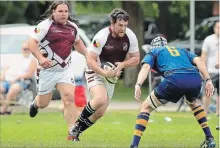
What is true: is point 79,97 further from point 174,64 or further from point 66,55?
point 174,64

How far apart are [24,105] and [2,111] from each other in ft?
2.76

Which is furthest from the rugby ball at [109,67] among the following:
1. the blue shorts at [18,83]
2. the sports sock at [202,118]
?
the blue shorts at [18,83]

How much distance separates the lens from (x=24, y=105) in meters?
19.8

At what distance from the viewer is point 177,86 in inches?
416

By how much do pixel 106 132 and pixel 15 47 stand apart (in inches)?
341

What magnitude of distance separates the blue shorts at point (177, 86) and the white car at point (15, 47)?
1048 cm

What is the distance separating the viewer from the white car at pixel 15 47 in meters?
21.2

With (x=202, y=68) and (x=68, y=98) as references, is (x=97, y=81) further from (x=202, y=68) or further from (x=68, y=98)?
(x=202, y=68)

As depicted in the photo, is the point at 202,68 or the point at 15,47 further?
the point at 15,47

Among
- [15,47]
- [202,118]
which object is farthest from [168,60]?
[15,47]

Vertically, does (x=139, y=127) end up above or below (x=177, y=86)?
below

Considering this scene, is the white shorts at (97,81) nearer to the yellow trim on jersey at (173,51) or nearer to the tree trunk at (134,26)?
the yellow trim on jersey at (173,51)

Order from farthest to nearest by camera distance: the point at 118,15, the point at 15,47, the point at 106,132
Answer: the point at 15,47 → the point at 106,132 → the point at 118,15

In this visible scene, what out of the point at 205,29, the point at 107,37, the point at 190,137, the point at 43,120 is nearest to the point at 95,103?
the point at 107,37
